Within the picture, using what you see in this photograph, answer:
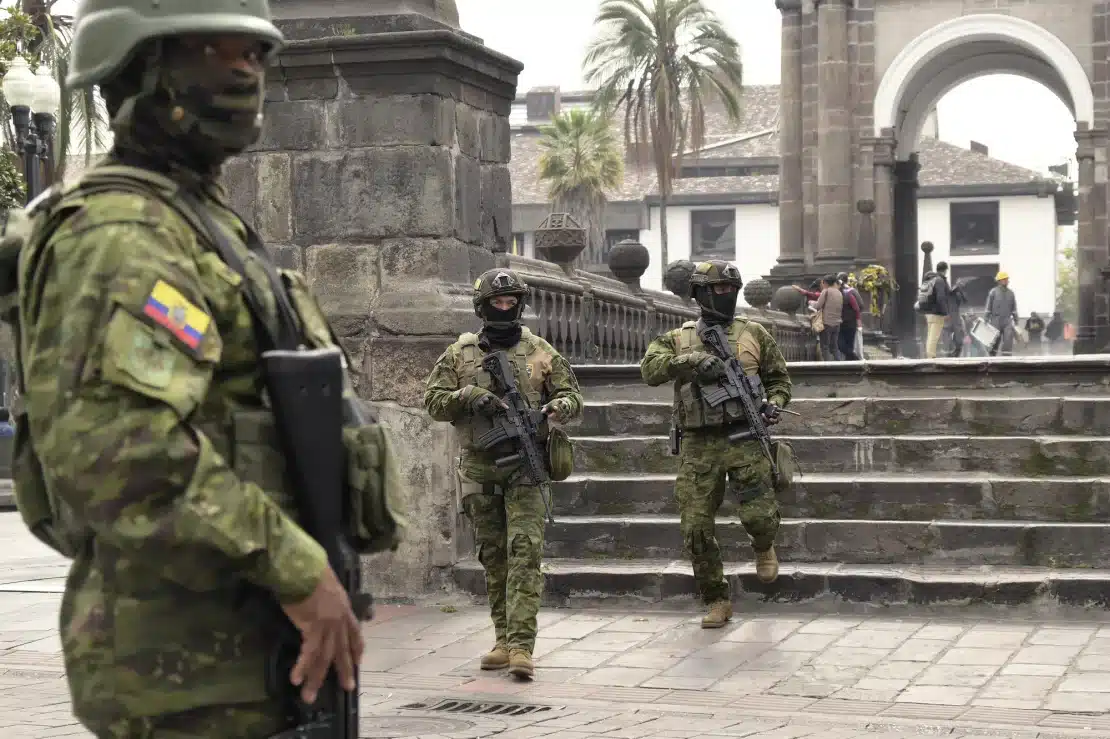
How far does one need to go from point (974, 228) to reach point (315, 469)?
73.1 metres

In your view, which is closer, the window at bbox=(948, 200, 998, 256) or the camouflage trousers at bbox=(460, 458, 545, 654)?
the camouflage trousers at bbox=(460, 458, 545, 654)

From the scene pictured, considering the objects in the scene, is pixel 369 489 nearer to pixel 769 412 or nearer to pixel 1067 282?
pixel 769 412

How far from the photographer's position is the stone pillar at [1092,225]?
1387 inches

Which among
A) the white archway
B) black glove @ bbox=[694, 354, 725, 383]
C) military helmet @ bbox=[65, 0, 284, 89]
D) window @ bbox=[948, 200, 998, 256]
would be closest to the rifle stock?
military helmet @ bbox=[65, 0, 284, 89]

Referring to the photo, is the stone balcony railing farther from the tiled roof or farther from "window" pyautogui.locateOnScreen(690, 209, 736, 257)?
the tiled roof

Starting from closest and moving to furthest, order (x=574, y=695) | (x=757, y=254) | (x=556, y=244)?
(x=574, y=695), (x=556, y=244), (x=757, y=254)

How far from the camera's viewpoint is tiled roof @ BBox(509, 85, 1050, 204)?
72.4 meters

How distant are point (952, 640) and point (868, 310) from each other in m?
26.0

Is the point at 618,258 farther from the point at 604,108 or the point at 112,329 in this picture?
the point at 604,108

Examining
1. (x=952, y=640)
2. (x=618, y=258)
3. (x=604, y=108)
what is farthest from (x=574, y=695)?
(x=604, y=108)

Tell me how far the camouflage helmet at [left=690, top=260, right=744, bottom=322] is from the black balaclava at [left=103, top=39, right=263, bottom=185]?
6.83 metres

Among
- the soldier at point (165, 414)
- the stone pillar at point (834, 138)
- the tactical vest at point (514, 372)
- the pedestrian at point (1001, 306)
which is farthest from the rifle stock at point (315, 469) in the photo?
the stone pillar at point (834, 138)

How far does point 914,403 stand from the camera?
1223 centimetres

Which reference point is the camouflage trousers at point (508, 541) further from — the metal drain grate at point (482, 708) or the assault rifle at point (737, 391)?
the assault rifle at point (737, 391)
